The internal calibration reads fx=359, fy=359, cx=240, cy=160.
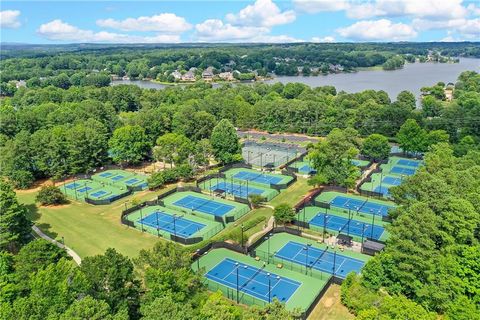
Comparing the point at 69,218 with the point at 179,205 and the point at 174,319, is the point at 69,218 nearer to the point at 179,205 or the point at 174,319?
the point at 179,205

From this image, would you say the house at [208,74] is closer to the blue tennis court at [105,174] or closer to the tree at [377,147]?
the blue tennis court at [105,174]

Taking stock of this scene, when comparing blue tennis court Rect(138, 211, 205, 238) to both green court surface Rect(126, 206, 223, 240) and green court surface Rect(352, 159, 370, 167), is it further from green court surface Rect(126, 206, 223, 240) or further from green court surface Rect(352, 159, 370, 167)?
green court surface Rect(352, 159, 370, 167)

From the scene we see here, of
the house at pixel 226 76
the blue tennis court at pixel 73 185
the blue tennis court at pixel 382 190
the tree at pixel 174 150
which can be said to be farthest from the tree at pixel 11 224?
the house at pixel 226 76

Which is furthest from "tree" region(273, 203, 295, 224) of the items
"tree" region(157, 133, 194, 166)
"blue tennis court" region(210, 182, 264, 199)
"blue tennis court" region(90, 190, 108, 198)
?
"blue tennis court" region(90, 190, 108, 198)

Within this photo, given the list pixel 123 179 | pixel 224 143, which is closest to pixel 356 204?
pixel 224 143

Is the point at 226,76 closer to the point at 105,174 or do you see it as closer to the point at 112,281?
the point at 105,174

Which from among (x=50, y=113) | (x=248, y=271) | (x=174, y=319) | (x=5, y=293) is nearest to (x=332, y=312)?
(x=248, y=271)
